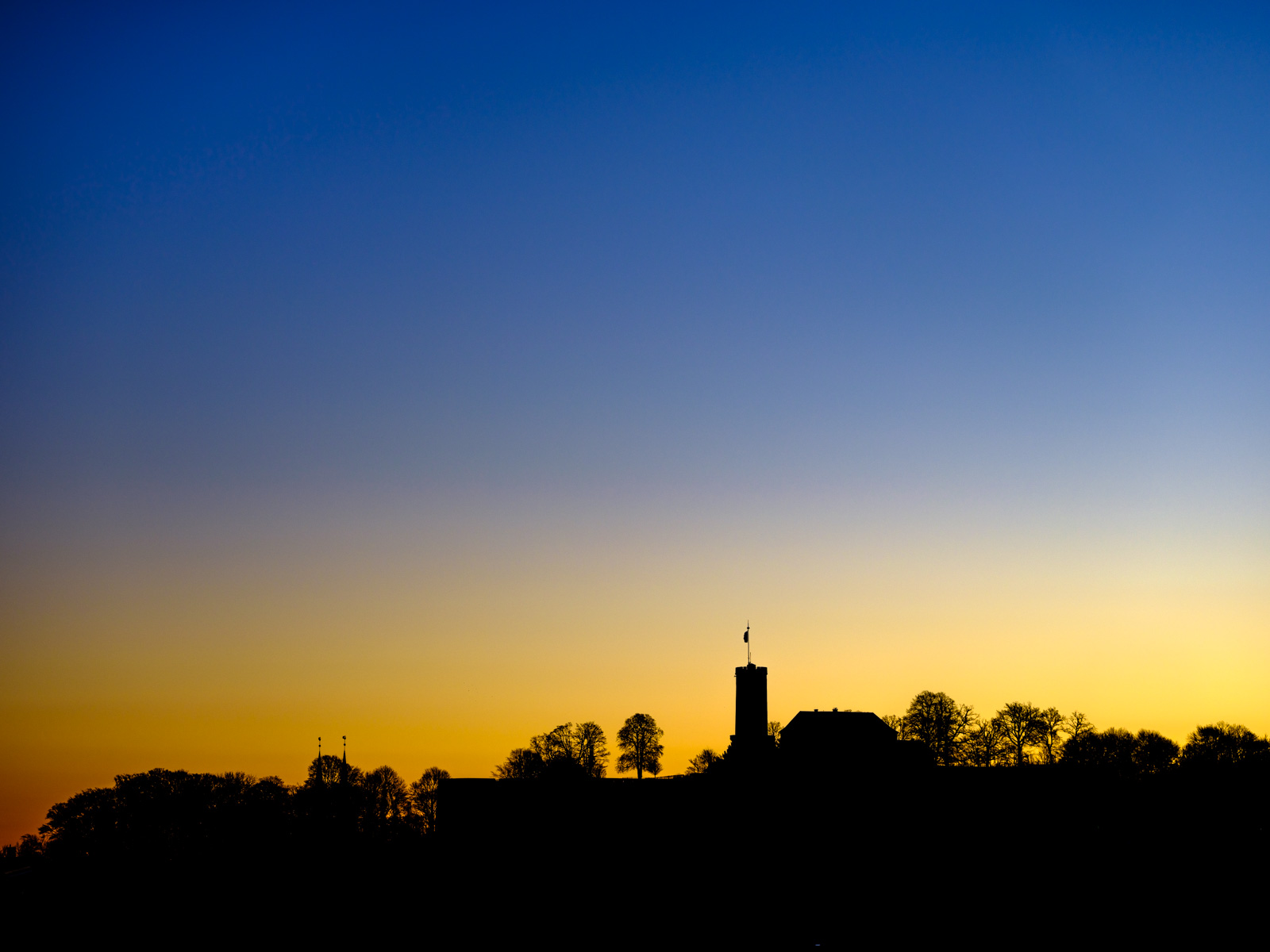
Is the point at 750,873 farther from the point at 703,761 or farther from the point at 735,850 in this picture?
the point at 703,761

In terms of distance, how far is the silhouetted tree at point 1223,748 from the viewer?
11562cm

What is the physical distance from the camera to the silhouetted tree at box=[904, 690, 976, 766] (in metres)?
121

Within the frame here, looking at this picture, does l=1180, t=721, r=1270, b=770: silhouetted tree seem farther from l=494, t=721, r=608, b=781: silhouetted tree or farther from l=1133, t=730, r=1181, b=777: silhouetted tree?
l=494, t=721, r=608, b=781: silhouetted tree

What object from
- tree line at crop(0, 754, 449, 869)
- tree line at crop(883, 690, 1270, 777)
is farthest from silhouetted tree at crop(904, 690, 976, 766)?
tree line at crop(0, 754, 449, 869)

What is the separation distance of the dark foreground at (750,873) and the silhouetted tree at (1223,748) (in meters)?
19.9

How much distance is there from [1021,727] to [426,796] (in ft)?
226

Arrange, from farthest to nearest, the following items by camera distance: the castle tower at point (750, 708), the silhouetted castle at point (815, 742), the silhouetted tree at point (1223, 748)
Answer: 1. the silhouetted tree at point (1223, 748)
2. the castle tower at point (750, 708)
3. the silhouetted castle at point (815, 742)

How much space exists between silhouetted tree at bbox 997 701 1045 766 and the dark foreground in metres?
26.6

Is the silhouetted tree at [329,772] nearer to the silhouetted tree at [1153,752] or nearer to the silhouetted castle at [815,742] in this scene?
the silhouetted castle at [815,742]

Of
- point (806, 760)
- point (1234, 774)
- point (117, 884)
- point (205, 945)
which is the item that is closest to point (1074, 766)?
point (806, 760)

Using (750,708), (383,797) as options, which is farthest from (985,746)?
(383,797)

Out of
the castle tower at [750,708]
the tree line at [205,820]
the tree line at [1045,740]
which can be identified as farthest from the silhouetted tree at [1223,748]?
the tree line at [205,820]

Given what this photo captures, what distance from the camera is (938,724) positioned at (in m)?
122

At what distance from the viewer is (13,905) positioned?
190 ft
